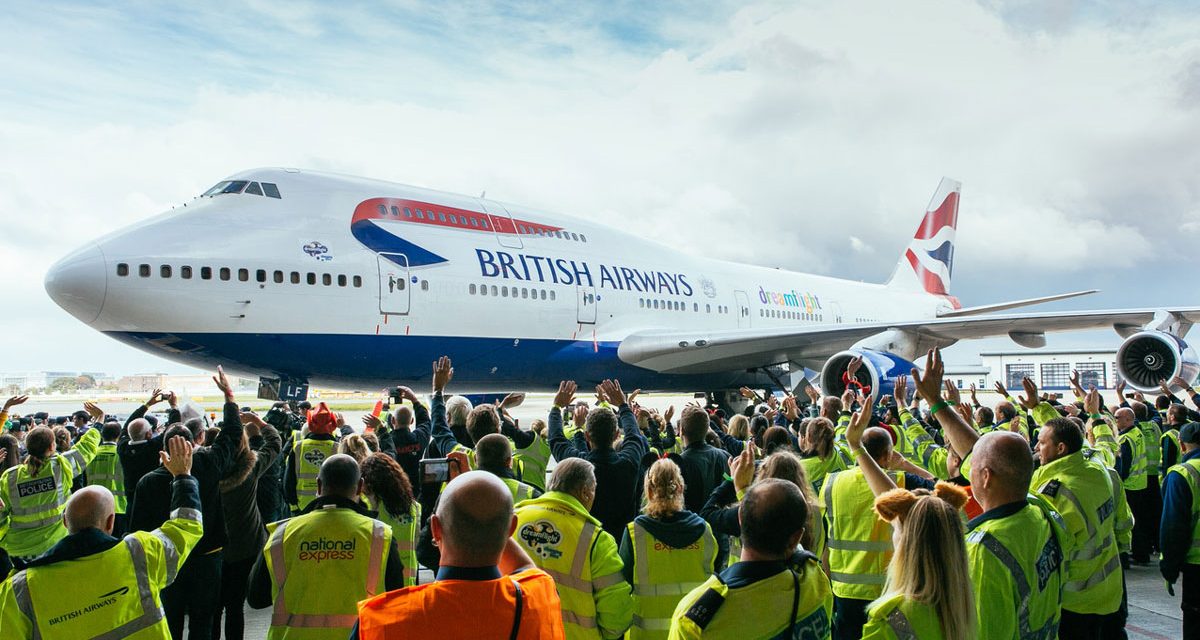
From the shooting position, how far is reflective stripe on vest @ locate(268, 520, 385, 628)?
3094 mm

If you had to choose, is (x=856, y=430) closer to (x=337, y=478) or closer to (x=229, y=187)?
(x=337, y=478)

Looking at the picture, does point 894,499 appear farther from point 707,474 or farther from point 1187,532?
point 1187,532

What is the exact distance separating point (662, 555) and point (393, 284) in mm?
9825

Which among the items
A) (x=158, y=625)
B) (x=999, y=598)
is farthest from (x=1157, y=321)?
(x=158, y=625)

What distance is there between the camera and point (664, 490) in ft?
11.0

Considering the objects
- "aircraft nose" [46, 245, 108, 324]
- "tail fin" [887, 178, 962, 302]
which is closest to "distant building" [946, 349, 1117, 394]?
"tail fin" [887, 178, 962, 302]

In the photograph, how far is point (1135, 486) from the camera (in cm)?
752

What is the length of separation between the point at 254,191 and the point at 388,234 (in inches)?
75.5

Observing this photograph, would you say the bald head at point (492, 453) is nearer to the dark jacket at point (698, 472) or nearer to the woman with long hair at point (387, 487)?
the woman with long hair at point (387, 487)

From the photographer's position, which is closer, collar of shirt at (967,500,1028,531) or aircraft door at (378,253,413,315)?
collar of shirt at (967,500,1028,531)

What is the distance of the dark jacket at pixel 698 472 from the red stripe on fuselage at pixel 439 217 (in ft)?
28.8

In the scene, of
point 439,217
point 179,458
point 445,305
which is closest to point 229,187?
point 439,217

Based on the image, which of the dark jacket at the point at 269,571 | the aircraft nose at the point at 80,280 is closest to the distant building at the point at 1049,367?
the aircraft nose at the point at 80,280

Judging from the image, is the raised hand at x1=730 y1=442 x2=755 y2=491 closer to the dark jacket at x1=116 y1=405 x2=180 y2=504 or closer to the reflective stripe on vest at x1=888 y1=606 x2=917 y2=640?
the reflective stripe on vest at x1=888 y1=606 x2=917 y2=640
